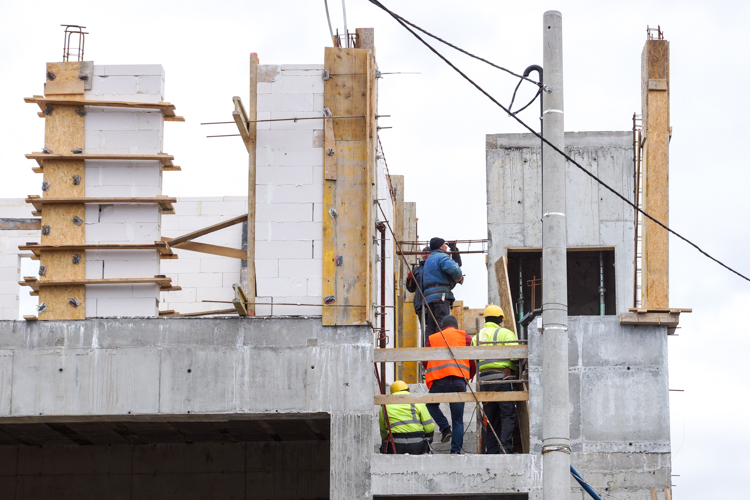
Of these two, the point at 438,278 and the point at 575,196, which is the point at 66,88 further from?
the point at 575,196

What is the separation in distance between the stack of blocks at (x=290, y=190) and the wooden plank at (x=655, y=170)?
13.4 ft

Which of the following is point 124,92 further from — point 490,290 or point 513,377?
point 490,290

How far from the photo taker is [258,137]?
1346 centimetres

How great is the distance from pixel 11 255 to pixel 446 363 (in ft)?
38.0

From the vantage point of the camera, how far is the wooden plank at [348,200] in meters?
13.1

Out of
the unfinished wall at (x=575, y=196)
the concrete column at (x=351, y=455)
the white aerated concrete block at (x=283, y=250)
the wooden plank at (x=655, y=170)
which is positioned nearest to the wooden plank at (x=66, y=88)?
the white aerated concrete block at (x=283, y=250)

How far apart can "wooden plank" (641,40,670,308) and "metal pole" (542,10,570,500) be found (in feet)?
14.0

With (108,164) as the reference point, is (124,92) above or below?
above

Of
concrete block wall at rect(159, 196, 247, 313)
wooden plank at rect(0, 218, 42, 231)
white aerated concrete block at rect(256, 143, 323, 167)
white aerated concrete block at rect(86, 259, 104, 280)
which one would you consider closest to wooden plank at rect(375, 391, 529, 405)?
white aerated concrete block at rect(256, 143, 323, 167)

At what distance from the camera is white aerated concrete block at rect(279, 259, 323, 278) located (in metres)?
13.2

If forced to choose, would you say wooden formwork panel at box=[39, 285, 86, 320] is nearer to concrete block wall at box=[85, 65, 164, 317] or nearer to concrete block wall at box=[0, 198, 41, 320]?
concrete block wall at box=[85, 65, 164, 317]

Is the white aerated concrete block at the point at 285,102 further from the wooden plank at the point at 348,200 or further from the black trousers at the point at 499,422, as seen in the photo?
the black trousers at the point at 499,422

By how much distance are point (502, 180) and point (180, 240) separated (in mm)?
9282

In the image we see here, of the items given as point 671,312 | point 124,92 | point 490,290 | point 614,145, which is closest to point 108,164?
point 124,92
